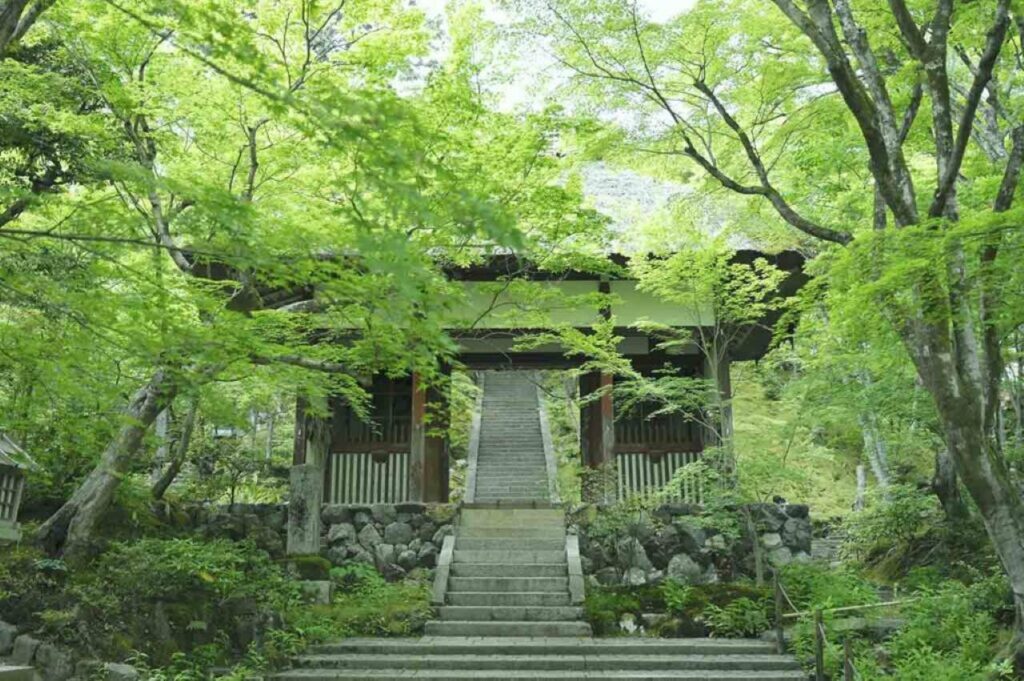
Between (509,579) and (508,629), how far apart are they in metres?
1.08

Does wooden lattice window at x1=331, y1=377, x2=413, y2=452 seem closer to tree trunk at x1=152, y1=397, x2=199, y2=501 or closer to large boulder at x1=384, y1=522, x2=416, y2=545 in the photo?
large boulder at x1=384, y1=522, x2=416, y2=545

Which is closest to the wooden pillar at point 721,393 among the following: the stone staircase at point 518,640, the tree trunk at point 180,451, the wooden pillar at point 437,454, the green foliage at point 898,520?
the green foliage at point 898,520

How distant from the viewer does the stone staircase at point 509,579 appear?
10023 mm

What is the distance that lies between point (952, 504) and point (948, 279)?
7.55m

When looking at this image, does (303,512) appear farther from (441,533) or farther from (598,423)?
(598,423)

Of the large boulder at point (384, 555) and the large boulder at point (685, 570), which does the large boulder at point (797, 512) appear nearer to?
→ the large boulder at point (685, 570)

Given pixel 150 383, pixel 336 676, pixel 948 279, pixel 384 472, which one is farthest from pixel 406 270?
pixel 384 472

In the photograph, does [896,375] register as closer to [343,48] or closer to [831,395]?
[831,395]

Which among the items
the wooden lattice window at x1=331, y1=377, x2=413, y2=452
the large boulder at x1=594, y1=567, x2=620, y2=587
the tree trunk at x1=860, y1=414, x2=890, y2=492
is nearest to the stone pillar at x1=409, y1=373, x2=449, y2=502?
the wooden lattice window at x1=331, y1=377, x2=413, y2=452

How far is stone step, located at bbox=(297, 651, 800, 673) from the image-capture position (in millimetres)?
8703

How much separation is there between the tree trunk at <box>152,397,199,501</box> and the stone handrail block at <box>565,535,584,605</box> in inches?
210

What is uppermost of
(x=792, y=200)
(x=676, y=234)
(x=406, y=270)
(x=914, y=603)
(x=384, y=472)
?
(x=792, y=200)

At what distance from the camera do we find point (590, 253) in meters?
10.2

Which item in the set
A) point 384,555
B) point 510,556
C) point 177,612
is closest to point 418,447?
point 384,555
